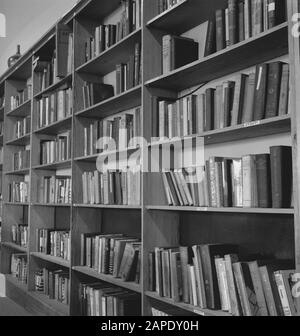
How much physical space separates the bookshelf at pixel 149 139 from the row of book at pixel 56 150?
0.06 m

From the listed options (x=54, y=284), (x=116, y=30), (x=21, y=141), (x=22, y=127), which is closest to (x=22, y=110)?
(x=22, y=127)

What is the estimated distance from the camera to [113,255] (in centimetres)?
269

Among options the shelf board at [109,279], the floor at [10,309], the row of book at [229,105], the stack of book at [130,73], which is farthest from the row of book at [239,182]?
the floor at [10,309]

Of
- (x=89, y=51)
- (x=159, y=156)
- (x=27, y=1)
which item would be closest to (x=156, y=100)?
(x=159, y=156)

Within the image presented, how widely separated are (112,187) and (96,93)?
2.64 feet

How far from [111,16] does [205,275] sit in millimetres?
2281

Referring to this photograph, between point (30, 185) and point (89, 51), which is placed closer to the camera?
point (89, 51)

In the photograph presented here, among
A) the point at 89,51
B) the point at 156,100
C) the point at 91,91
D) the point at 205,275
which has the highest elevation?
the point at 89,51

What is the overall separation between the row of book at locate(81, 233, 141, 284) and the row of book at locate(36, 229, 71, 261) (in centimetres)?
34

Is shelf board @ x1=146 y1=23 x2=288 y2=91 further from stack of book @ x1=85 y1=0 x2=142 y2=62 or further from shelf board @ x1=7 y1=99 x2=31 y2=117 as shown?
shelf board @ x1=7 y1=99 x2=31 y2=117

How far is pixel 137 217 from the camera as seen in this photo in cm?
288

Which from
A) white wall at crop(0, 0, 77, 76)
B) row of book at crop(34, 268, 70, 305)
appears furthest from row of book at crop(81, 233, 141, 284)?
white wall at crop(0, 0, 77, 76)
